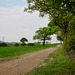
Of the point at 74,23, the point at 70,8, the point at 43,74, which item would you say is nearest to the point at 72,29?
the point at 74,23

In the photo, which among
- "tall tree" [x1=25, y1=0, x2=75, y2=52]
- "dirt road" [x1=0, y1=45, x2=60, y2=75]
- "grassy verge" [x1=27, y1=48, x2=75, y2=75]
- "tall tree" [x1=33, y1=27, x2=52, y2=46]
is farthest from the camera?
"tall tree" [x1=33, y1=27, x2=52, y2=46]

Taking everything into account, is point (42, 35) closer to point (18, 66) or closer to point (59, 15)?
point (59, 15)

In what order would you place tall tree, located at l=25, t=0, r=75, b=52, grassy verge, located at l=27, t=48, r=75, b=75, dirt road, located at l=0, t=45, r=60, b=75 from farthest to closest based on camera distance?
tall tree, located at l=25, t=0, r=75, b=52 → dirt road, located at l=0, t=45, r=60, b=75 → grassy verge, located at l=27, t=48, r=75, b=75

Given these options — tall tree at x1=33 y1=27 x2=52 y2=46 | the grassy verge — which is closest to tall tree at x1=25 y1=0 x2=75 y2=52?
the grassy verge

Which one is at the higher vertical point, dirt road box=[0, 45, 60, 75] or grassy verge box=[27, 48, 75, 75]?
grassy verge box=[27, 48, 75, 75]

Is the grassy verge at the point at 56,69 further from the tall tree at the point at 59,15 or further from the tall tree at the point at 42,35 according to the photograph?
the tall tree at the point at 42,35

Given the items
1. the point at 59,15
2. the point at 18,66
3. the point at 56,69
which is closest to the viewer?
the point at 56,69

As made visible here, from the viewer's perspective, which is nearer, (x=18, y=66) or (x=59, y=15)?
(x=18, y=66)

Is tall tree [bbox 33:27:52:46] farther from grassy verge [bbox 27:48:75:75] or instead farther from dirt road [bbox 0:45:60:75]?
grassy verge [bbox 27:48:75:75]

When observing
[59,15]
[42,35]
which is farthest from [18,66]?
[42,35]

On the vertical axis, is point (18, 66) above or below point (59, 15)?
below

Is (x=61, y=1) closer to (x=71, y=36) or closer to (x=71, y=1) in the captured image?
(x=71, y=1)

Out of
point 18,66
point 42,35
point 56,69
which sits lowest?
point 18,66

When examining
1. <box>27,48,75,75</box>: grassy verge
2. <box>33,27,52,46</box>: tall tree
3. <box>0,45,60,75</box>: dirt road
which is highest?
<box>33,27,52,46</box>: tall tree
